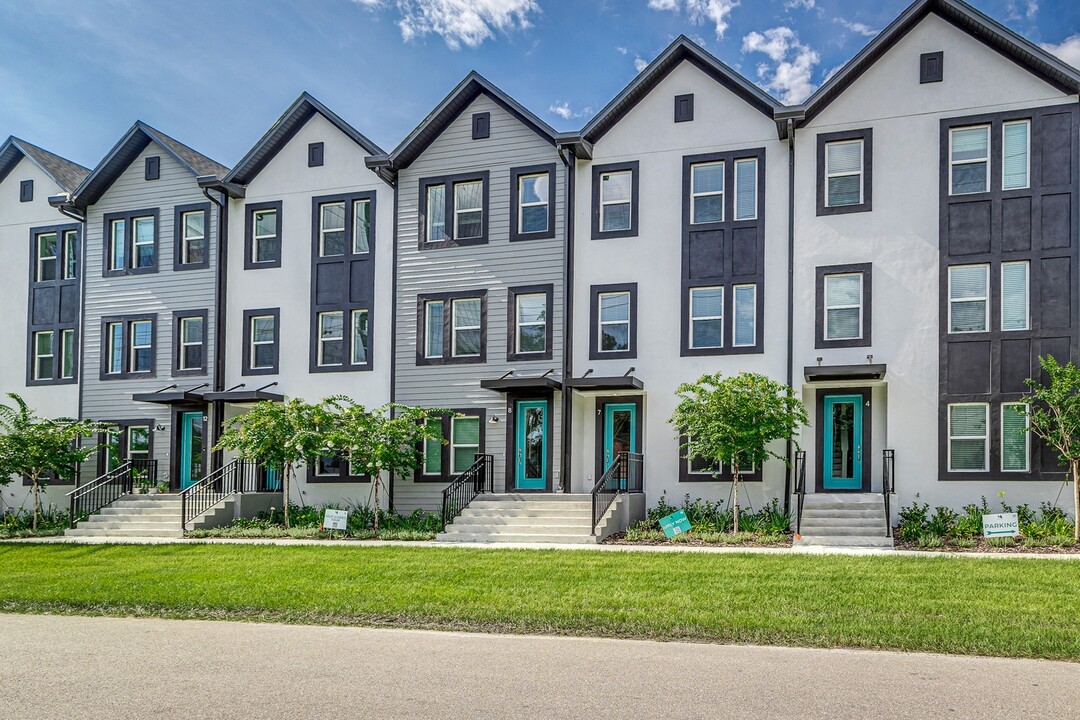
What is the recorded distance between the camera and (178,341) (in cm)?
2489

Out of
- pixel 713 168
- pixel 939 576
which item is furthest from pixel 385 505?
pixel 939 576

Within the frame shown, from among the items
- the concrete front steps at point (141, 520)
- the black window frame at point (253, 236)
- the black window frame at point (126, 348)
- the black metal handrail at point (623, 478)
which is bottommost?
the concrete front steps at point (141, 520)

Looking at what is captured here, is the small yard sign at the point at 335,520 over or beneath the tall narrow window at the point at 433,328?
beneath

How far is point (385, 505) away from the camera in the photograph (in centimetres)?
2275

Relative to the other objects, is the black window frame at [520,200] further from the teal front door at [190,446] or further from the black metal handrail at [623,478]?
the teal front door at [190,446]

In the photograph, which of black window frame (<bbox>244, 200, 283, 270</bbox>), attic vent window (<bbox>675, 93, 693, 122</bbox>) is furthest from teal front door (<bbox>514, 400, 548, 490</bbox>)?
black window frame (<bbox>244, 200, 283, 270</bbox>)

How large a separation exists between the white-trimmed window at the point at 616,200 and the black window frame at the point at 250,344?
837 centimetres

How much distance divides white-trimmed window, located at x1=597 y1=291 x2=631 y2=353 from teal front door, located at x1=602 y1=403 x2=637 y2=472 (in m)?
1.26

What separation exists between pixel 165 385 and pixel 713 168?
14.3m

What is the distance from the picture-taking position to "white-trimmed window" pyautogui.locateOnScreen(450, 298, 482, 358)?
22469mm

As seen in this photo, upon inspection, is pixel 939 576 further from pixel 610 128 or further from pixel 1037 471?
pixel 610 128

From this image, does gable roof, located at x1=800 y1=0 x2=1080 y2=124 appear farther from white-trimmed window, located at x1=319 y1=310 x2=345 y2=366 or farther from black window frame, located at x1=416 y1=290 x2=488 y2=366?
white-trimmed window, located at x1=319 y1=310 x2=345 y2=366

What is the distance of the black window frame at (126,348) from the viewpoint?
25.1 meters

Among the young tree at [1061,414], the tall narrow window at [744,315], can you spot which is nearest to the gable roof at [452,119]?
the tall narrow window at [744,315]
